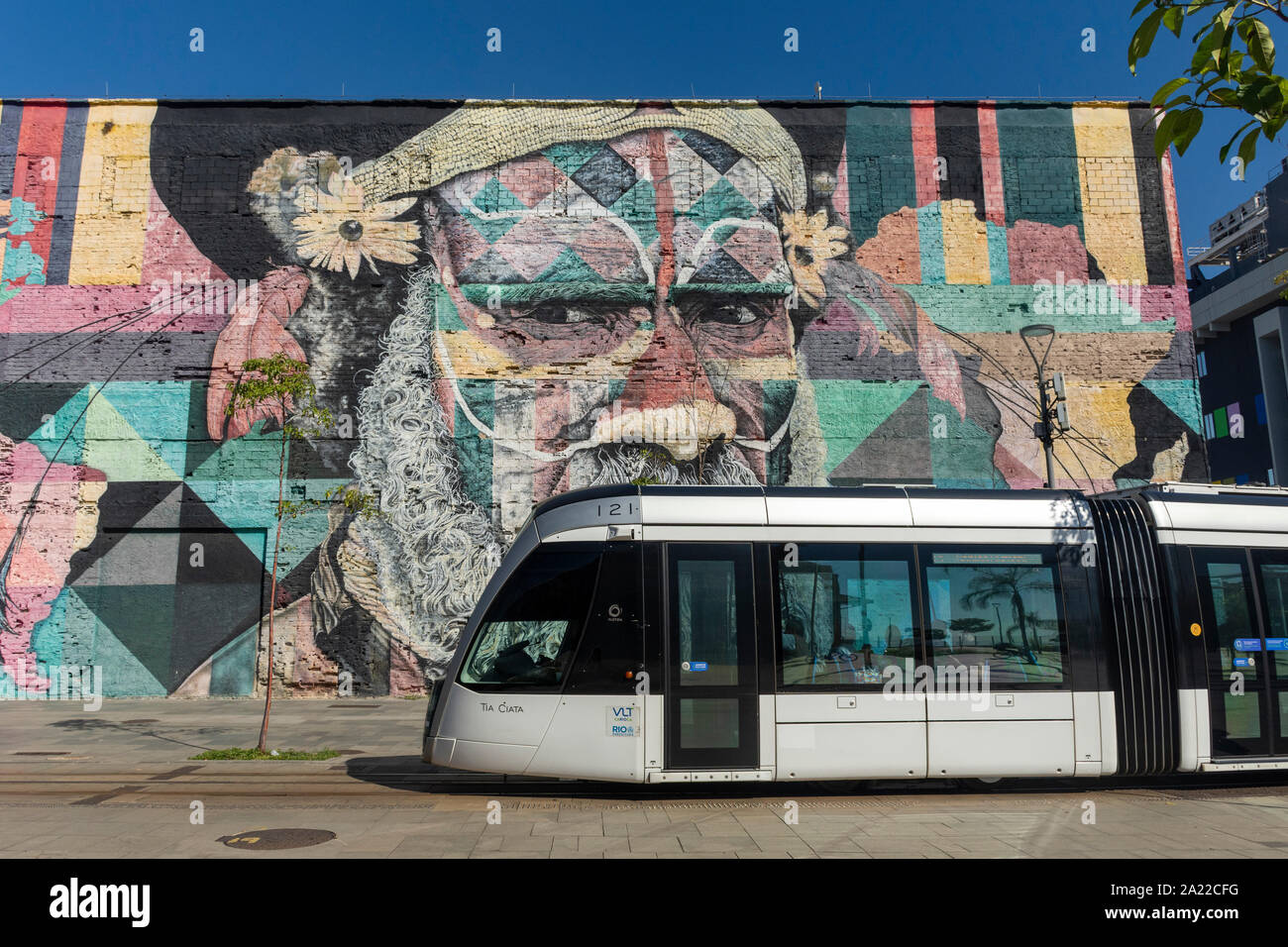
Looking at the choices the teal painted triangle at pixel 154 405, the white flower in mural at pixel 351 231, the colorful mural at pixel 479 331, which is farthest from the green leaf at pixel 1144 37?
the teal painted triangle at pixel 154 405

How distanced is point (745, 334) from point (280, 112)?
11.5 meters

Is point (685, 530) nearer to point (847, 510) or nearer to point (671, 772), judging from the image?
point (847, 510)

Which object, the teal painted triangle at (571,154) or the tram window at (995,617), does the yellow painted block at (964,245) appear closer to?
the teal painted triangle at (571,154)

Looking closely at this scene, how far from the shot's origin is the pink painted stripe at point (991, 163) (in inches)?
750

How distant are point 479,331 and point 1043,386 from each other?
436 inches

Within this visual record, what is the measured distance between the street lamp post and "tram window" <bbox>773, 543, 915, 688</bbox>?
679cm

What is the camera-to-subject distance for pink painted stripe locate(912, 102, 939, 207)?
19.1 m

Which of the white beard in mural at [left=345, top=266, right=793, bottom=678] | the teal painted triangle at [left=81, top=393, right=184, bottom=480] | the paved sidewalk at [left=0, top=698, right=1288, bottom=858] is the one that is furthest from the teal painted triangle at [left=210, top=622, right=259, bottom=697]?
the paved sidewalk at [left=0, top=698, right=1288, bottom=858]

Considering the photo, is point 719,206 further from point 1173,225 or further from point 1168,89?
point 1168,89

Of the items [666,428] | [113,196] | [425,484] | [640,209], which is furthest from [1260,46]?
[113,196]

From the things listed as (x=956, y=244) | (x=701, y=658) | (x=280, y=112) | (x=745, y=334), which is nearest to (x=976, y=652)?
(x=701, y=658)

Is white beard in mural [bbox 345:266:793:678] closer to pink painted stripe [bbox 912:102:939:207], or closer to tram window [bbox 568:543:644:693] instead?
pink painted stripe [bbox 912:102:939:207]

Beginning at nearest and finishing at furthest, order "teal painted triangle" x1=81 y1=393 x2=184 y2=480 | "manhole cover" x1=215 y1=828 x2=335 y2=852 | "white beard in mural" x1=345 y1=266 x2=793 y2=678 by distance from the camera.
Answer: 1. "manhole cover" x1=215 y1=828 x2=335 y2=852
2. "white beard in mural" x1=345 y1=266 x2=793 y2=678
3. "teal painted triangle" x1=81 y1=393 x2=184 y2=480

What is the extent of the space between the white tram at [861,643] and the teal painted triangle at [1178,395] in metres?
10.9
